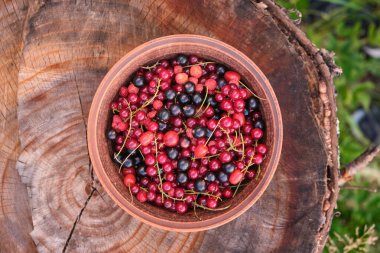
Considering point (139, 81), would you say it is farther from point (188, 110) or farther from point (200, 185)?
point (200, 185)

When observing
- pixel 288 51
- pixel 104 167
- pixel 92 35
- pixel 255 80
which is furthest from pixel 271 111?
pixel 92 35

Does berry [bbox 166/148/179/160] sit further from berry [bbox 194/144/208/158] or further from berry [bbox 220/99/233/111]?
berry [bbox 220/99/233/111]

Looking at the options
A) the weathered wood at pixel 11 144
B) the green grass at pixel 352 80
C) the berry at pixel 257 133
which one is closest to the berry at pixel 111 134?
the weathered wood at pixel 11 144

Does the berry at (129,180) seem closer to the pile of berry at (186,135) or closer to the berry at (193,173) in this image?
the pile of berry at (186,135)

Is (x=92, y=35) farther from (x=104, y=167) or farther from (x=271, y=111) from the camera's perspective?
(x=271, y=111)

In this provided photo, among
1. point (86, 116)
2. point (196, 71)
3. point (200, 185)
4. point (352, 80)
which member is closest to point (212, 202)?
point (200, 185)

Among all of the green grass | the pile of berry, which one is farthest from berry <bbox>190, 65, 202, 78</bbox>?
the green grass
